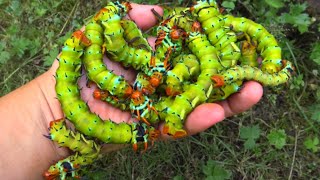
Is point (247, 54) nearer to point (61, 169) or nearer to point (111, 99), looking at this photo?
point (111, 99)

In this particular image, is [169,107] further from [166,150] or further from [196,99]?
[166,150]

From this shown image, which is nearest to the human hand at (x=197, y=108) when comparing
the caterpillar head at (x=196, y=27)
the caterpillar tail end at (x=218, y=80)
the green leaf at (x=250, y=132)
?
the caterpillar tail end at (x=218, y=80)

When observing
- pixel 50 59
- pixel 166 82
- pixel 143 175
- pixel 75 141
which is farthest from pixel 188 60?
pixel 50 59

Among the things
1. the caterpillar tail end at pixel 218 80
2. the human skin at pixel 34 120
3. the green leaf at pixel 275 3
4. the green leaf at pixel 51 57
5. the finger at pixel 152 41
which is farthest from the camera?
the green leaf at pixel 51 57

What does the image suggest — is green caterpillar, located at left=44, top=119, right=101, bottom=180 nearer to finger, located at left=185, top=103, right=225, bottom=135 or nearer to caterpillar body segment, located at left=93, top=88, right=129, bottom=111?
caterpillar body segment, located at left=93, top=88, right=129, bottom=111

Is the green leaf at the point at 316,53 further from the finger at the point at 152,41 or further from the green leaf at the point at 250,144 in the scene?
the finger at the point at 152,41
